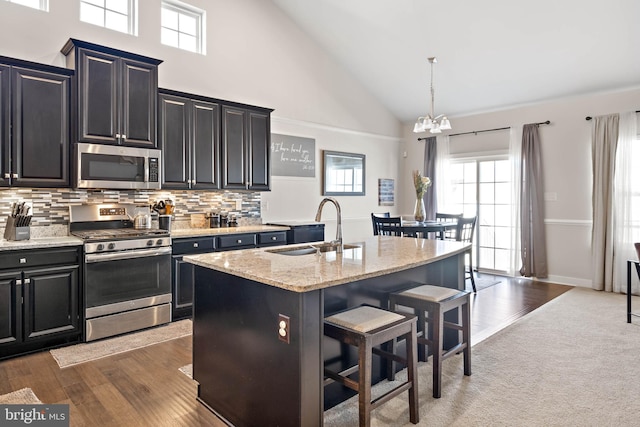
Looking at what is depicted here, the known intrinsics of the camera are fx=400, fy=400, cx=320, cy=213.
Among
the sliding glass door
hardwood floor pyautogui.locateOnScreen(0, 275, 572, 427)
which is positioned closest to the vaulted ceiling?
the sliding glass door

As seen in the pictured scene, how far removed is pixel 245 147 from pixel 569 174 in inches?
180

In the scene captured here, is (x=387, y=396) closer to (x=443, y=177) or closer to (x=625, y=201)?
(x=625, y=201)

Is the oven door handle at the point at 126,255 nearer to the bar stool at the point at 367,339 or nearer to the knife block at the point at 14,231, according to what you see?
the knife block at the point at 14,231

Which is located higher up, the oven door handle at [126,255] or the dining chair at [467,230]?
the dining chair at [467,230]

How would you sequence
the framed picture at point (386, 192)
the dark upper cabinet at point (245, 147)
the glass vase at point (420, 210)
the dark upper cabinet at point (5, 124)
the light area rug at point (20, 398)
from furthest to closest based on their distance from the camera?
the framed picture at point (386, 192)
the glass vase at point (420, 210)
the dark upper cabinet at point (245, 147)
the dark upper cabinet at point (5, 124)
the light area rug at point (20, 398)

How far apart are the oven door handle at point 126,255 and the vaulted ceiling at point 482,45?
388 cm

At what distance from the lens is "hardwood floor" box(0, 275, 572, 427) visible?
2.31 m

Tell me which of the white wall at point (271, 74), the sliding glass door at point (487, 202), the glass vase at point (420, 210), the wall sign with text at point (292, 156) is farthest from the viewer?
the sliding glass door at point (487, 202)

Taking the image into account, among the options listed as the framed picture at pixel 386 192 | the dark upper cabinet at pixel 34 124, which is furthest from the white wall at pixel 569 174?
the dark upper cabinet at pixel 34 124

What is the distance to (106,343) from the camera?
3.51m

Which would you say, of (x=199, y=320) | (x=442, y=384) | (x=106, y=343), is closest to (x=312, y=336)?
(x=199, y=320)

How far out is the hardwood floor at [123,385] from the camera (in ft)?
7.57

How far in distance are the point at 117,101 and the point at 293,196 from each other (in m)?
2.78

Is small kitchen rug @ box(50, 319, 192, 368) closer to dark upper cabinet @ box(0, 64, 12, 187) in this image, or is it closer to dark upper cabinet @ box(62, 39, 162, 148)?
dark upper cabinet @ box(0, 64, 12, 187)
